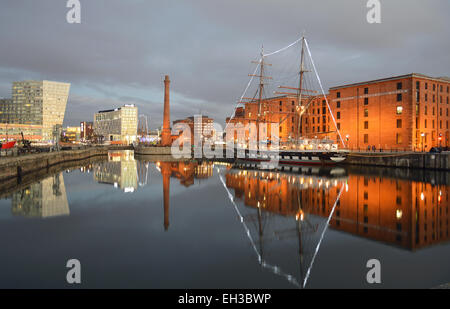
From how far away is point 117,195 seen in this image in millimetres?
23203

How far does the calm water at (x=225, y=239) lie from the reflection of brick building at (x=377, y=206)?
75 mm

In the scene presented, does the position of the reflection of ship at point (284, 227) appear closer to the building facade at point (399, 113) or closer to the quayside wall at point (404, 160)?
the quayside wall at point (404, 160)

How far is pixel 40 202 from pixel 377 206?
22.7m

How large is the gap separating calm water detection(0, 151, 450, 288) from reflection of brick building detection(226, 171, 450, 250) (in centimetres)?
7

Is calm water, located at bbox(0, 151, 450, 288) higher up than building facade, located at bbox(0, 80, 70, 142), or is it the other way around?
building facade, located at bbox(0, 80, 70, 142)

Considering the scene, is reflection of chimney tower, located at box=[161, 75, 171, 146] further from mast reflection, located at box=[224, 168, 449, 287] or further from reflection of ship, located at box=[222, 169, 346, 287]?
reflection of ship, located at box=[222, 169, 346, 287]

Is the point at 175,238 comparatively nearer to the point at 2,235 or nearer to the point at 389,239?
the point at 2,235

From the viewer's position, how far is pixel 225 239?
12039 mm

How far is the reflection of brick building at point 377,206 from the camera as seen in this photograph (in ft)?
41.9

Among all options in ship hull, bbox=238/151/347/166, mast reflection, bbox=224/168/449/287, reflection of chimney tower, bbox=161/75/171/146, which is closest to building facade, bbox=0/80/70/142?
reflection of chimney tower, bbox=161/75/171/146

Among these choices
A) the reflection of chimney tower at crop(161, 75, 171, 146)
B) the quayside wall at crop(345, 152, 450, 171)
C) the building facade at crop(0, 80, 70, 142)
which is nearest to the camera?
the quayside wall at crop(345, 152, 450, 171)

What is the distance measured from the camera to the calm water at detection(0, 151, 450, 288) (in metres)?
8.31

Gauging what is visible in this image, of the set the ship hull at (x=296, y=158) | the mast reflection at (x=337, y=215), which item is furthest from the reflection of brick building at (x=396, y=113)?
the mast reflection at (x=337, y=215)
